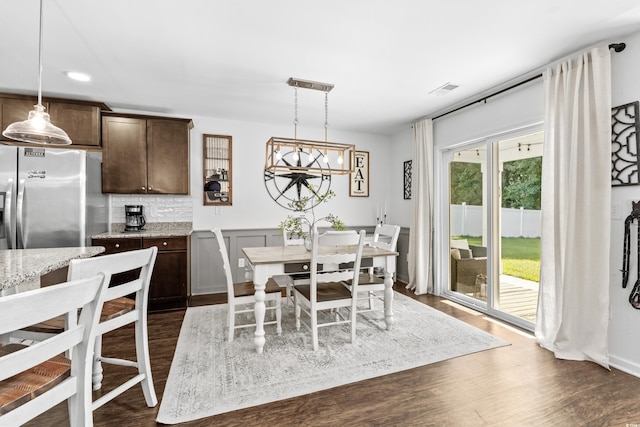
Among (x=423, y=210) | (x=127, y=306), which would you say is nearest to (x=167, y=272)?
(x=127, y=306)

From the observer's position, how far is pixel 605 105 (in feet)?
7.52

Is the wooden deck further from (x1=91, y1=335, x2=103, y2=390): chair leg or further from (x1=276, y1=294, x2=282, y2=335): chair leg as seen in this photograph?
(x1=91, y1=335, x2=103, y2=390): chair leg

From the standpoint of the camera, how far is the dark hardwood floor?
5.67 feet

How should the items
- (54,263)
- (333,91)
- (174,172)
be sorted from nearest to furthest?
(54,263) → (333,91) → (174,172)

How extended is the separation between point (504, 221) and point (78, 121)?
4.88m

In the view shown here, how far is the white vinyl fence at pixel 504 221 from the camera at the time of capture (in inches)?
122

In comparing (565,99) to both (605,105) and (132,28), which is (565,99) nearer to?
(605,105)

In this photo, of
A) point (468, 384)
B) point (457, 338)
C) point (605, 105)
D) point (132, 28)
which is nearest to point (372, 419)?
point (468, 384)

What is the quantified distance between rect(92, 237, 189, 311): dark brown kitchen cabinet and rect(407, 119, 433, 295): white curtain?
3.00 metres

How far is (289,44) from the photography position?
7.85 ft

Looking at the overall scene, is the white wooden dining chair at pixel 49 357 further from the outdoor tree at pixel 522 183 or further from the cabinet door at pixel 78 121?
the outdoor tree at pixel 522 183

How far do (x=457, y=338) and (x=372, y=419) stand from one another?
1419mm

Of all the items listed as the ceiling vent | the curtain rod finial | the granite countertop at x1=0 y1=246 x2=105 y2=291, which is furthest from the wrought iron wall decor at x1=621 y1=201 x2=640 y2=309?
the granite countertop at x1=0 y1=246 x2=105 y2=291

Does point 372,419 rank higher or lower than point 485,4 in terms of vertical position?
lower
